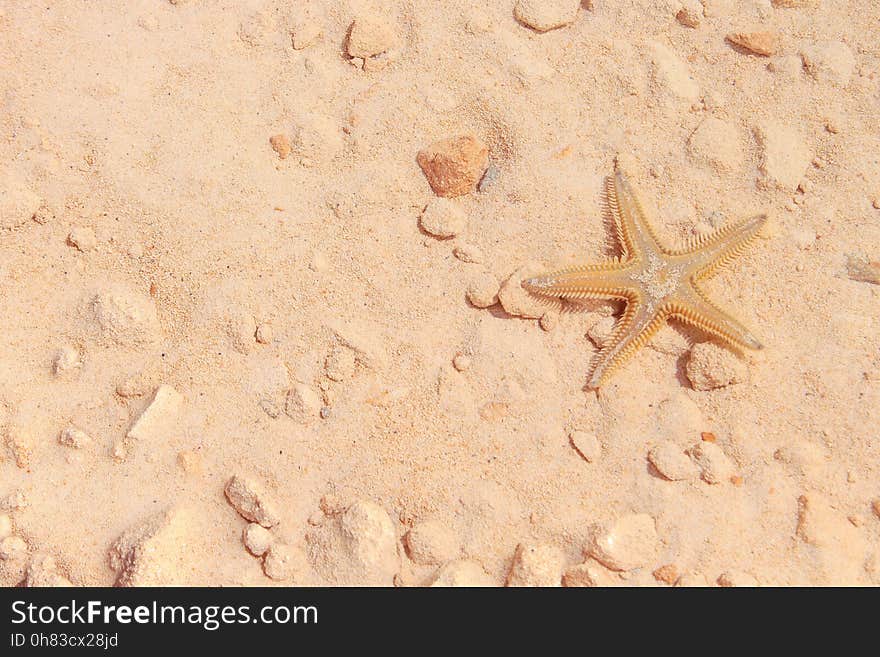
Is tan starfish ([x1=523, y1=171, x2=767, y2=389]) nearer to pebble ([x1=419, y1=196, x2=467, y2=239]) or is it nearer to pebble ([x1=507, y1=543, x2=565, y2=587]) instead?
pebble ([x1=419, y1=196, x2=467, y2=239])

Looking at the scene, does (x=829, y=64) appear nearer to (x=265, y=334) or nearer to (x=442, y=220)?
(x=442, y=220)

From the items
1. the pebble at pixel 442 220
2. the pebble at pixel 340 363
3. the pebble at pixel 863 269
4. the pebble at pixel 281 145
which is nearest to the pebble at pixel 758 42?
the pebble at pixel 863 269

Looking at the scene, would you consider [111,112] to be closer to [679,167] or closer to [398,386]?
[398,386]

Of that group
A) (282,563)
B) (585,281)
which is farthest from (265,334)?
(585,281)

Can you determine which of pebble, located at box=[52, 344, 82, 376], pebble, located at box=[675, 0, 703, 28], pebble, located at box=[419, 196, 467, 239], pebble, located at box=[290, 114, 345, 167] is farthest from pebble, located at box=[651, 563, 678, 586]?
pebble, located at box=[52, 344, 82, 376]
